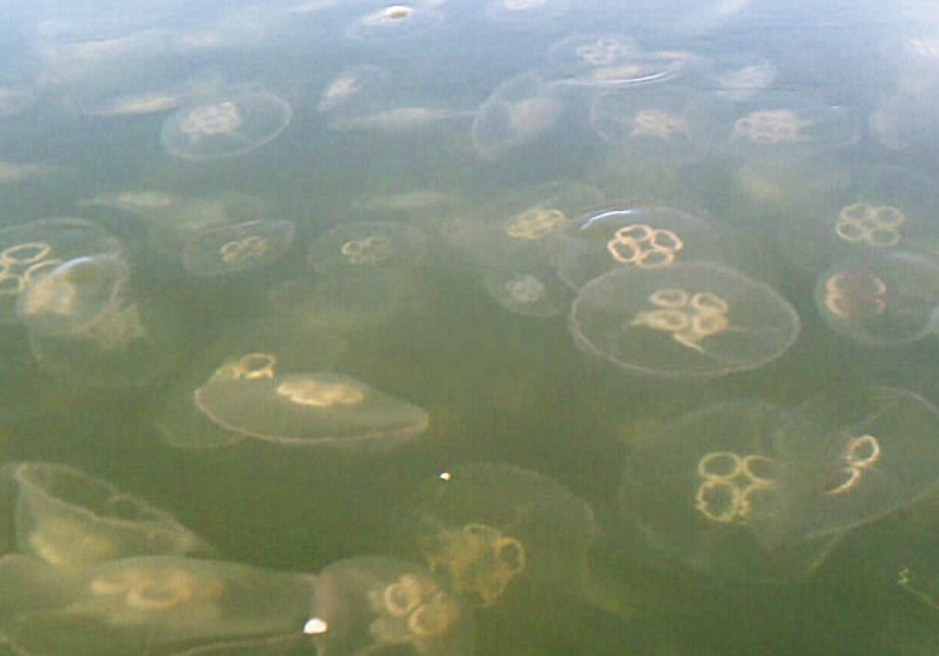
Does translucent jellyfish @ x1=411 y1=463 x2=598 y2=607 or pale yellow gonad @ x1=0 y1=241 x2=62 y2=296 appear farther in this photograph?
pale yellow gonad @ x1=0 y1=241 x2=62 y2=296

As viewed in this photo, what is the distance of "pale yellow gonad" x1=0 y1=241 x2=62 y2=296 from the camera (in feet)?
8.89

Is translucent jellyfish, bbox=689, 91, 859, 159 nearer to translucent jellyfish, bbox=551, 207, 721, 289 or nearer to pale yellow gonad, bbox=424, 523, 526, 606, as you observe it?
translucent jellyfish, bbox=551, 207, 721, 289

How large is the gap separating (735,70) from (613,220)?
1.23 m

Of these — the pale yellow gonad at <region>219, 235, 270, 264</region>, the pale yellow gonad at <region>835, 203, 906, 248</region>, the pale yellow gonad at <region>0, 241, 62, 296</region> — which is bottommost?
the pale yellow gonad at <region>835, 203, 906, 248</region>

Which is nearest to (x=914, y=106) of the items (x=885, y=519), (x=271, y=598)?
(x=885, y=519)

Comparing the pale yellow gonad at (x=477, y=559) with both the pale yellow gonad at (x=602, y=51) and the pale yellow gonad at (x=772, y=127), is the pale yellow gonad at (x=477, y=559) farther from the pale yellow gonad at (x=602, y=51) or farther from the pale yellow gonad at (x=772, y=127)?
the pale yellow gonad at (x=602, y=51)

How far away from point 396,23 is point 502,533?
2880 millimetres

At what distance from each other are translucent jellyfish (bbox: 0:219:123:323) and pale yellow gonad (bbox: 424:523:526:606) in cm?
155

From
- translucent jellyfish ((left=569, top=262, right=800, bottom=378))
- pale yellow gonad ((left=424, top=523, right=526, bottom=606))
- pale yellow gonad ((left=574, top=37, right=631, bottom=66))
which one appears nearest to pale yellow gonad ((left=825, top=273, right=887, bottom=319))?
translucent jellyfish ((left=569, top=262, right=800, bottom=378))

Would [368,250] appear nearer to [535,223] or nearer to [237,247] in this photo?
[237,247]

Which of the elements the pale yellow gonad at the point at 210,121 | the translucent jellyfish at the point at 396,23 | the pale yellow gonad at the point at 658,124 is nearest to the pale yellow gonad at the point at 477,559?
the pale yellow gonad at the point at 658,124

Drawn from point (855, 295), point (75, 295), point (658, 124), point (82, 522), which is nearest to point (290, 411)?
point (82, 522)

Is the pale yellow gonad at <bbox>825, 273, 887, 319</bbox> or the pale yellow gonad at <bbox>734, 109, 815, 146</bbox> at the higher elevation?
the pale yellow gonad at <bbox>734, 109, 815, 146</bbox>

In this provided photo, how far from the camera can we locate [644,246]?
2.74m
